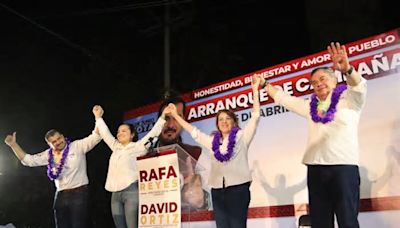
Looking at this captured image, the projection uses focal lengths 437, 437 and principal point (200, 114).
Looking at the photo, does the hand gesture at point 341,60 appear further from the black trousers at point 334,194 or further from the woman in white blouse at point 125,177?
the woman in white blouse at point 125,177

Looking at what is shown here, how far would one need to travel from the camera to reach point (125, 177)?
3.57 m

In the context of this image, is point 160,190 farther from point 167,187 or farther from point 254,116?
point 254,116

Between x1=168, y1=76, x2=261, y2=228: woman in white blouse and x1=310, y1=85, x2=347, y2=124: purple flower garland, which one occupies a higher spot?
x1=310, y1=85, x2=347, y2=124: purple flower garland

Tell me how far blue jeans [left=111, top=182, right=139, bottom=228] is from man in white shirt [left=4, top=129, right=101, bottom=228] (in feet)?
1.26

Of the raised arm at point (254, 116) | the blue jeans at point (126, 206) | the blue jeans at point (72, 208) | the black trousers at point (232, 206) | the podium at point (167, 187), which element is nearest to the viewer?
the podium at point (167, 187)

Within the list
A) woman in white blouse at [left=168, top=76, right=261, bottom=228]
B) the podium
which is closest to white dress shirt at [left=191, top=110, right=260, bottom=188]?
woman in white blouse at [left=168, top=76, right=261, bottom=228]

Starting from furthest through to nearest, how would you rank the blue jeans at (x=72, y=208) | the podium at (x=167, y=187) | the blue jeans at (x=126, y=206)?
the blue jeans at (x=72, y=208), the blue jeans at (x=126, y=206), the podium at (x=167, y=187)

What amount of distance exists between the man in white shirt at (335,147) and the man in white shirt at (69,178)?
2049mm

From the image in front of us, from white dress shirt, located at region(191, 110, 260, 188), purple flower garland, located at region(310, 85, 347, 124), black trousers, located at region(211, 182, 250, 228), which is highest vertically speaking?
purple flower garland, located at region(310, 85, 347, 124)

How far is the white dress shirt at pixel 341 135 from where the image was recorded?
253 centimetres

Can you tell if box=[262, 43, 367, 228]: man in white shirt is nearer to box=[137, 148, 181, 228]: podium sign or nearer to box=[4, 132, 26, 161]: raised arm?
box=[137, 148, 181, 228]: podium sign

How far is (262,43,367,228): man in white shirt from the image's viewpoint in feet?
8.04

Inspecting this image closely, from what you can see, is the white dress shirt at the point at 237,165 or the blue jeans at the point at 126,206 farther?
the blue jeans at the point at 126,206

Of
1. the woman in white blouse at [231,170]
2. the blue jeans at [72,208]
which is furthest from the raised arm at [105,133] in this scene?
the woman in white blouse at [231,170]
